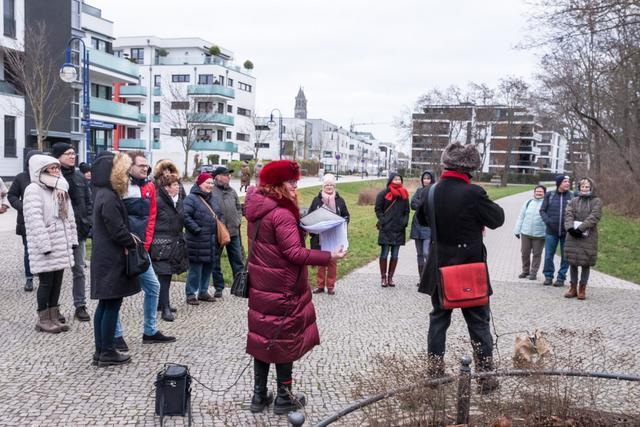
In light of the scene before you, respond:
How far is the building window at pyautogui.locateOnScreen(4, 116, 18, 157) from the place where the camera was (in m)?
31.2

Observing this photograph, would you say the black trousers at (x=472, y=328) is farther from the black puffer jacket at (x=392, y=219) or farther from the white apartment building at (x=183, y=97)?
the white apartment building at (x=183, y=97)

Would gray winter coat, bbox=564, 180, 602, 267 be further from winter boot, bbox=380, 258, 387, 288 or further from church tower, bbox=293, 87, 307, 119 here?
church tower, bbox=293, 87, 307, 119

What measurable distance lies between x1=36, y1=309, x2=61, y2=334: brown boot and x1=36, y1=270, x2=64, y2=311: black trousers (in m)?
0.06

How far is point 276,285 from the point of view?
4195mm

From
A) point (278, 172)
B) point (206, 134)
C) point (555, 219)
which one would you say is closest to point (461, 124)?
point (206, 134)

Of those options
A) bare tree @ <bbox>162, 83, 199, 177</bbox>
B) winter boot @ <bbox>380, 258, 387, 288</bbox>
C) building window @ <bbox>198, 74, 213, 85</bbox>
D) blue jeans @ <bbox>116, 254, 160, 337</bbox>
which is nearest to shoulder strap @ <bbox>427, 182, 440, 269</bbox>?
blue jeans @ <bbox>116, 254, 160, 337</bbox>

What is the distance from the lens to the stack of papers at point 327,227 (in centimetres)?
432

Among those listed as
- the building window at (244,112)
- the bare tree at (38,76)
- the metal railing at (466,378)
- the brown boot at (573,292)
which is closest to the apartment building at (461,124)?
the building window at (244,112)

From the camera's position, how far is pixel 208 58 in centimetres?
6662

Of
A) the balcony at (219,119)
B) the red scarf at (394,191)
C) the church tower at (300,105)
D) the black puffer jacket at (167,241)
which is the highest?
the church tower at (300,105)

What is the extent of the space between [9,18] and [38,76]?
4095 mm

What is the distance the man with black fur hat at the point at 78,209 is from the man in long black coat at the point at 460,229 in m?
4.54

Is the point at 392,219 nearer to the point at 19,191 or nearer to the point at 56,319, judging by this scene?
the point at 56,319

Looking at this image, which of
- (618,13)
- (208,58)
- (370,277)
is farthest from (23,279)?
(208,58)
